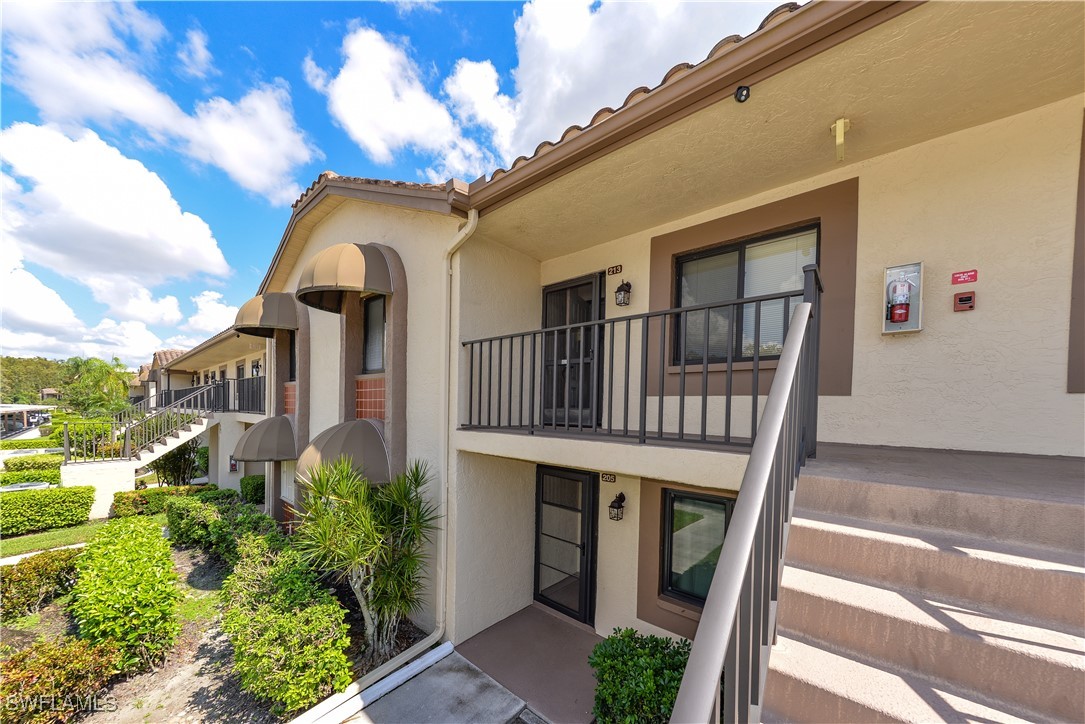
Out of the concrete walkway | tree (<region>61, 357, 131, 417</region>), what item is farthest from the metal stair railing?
tree (<region>61, 357, 131, 417</region>)

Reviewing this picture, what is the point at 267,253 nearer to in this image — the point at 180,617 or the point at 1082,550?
the point at 180,617

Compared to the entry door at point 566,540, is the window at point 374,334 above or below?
above

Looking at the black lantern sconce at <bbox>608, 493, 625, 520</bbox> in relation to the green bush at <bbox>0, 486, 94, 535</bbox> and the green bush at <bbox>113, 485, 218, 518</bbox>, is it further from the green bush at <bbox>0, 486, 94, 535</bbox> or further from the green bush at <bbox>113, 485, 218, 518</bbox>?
the green bush at <bbox>0, 486, 94, 535</bbox>

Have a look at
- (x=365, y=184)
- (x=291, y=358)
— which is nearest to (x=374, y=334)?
(x=365, y=184)

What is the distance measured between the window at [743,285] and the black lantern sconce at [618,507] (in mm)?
2314

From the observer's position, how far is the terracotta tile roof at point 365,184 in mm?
5855

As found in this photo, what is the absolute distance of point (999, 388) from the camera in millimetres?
3693

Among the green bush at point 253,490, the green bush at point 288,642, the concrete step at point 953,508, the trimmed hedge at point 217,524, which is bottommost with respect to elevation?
the green bush at point 253,490

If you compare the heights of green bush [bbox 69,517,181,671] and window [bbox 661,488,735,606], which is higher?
window [bbox 661,488,735,606]

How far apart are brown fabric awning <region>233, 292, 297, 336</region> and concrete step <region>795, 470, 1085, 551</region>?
10.7m

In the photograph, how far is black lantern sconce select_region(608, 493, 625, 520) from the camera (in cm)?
610

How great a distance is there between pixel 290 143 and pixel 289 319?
4513mm

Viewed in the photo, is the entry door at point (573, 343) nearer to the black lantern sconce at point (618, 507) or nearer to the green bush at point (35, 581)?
the black lantern sconce at point (618, 507)

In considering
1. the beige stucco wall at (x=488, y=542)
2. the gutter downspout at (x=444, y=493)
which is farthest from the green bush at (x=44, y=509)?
the beige stucco wall at (x=488, y=542)
